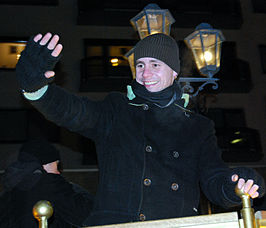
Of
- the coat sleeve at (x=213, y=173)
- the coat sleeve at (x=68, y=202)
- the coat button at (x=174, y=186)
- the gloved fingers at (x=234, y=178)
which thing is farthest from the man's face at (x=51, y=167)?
the gloved fingers at (x=234, y=178)

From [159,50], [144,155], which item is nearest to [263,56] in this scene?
[159,50]

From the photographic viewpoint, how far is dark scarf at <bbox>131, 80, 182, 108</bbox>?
2754 mm

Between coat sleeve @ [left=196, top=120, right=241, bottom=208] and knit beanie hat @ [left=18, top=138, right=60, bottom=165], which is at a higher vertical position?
knit beanie hat @ [left=18, top=138, right=60, bottom=165]

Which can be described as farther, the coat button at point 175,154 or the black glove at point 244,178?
the coat button at point 175,154

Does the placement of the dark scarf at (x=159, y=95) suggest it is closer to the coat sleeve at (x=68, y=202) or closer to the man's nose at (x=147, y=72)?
the man's nose at (x=147, y=72)

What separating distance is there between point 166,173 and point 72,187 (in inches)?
86.1

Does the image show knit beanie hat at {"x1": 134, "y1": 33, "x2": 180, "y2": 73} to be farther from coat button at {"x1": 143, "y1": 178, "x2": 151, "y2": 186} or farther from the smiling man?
coat button at {"x1": 143, "y1": 178, "x2": 151, "y2": 186}

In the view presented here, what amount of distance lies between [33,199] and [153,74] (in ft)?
6.87

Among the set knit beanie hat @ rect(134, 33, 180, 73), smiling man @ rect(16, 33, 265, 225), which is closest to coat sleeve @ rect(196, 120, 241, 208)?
smiling man @ rect(16, 33, 265, 225)

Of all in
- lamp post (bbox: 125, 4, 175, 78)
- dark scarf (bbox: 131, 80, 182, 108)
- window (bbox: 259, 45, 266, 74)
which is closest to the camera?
dark scarf (bbox: 131, 80, 182, 108)

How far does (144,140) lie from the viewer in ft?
8.68

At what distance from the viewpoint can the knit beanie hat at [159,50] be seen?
9.82ft

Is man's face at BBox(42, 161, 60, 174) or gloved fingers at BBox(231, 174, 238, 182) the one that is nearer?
gloved fingers at BBox(231, 174, 238, 182)

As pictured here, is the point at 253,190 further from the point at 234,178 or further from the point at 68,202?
the point at 68,202
